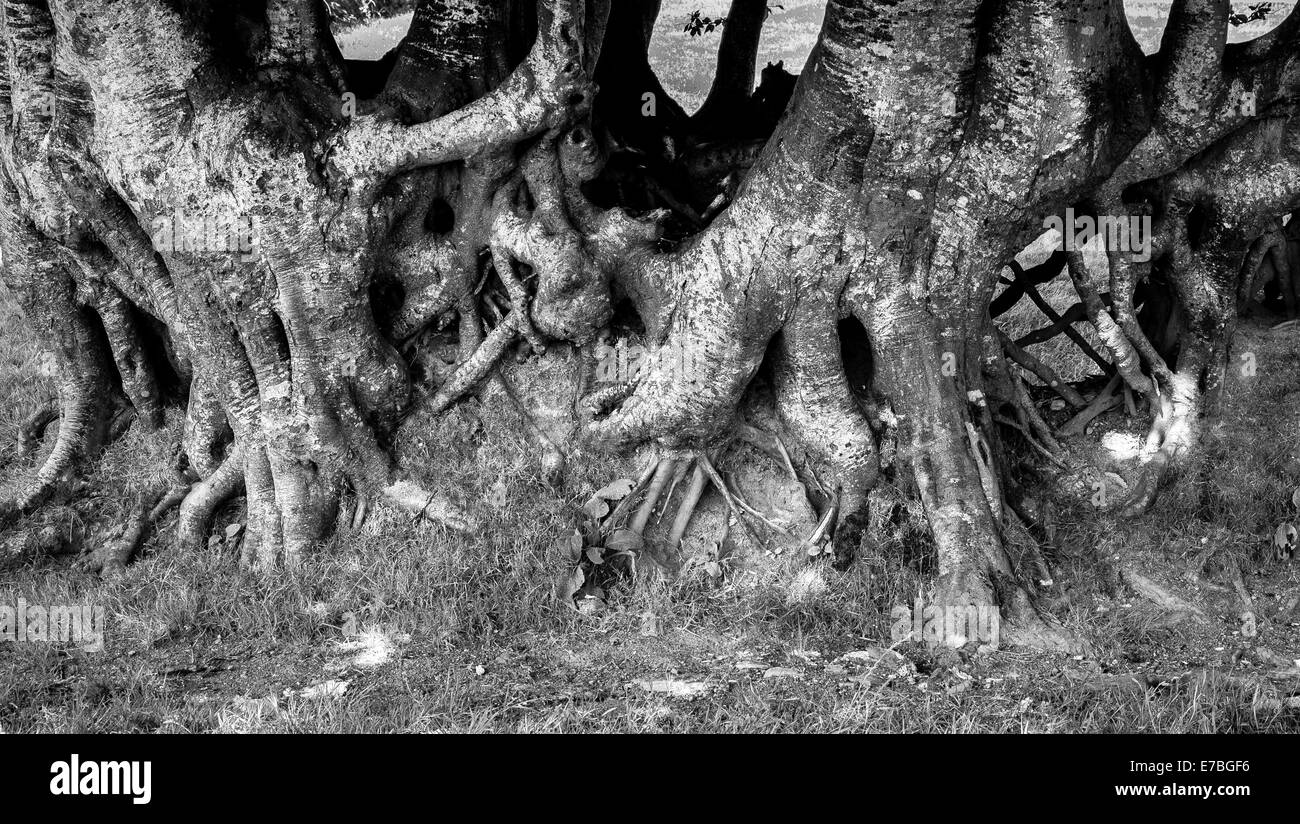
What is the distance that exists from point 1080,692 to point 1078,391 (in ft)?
8.67

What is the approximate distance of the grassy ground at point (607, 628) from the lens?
202 inches

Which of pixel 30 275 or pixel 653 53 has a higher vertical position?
pixel 653 53

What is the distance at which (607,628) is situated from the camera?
5.89 metres

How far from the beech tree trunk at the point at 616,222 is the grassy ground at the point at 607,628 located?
0.24 m

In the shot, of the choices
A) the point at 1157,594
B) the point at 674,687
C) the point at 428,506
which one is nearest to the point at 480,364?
the point at 428,506

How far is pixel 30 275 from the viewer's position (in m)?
6.84

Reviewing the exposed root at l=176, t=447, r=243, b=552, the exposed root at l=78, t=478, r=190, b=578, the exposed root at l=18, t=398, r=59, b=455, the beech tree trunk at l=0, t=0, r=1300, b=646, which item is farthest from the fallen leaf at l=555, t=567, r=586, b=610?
the exposed root at l=18, t=398, r=59, b=455

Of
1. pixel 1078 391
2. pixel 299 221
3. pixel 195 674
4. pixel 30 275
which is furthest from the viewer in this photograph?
pixel 1078 391

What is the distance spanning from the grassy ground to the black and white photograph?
24 millimetres

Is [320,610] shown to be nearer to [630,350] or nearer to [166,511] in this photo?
[166,511]

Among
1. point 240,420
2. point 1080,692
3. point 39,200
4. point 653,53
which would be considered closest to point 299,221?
point 240,420

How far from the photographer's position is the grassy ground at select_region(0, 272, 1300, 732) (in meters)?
5.12

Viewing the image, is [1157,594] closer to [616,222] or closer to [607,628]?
[607,628]

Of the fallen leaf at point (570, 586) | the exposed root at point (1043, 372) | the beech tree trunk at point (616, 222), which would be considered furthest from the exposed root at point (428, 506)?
the exposed root at point (1043, 372)
